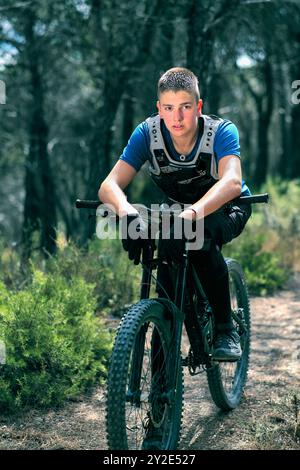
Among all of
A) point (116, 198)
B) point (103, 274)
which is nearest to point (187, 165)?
point (116, 198)

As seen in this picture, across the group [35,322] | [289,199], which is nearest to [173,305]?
[35,322]

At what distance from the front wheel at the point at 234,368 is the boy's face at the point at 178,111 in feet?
4.42

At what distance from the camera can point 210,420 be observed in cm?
465

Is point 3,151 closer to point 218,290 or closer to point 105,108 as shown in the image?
point 105,108

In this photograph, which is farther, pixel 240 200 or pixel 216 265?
pixel 216 265

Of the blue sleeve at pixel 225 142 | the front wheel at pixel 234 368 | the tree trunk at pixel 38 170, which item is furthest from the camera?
the tree trunk at pixel 38 170

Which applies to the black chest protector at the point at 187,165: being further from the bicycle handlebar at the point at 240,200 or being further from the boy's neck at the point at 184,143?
the bicycle handlebar at the point at 240,200

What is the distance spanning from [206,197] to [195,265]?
1.75ft

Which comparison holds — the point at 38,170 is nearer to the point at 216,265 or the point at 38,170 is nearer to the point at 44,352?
the point at 44,352

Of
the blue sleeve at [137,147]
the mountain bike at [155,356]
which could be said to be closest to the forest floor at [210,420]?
the mountain bike at [155,356]

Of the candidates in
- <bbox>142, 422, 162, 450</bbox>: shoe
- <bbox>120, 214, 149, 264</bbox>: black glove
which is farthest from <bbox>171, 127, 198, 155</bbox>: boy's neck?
<bbox>142, 422, 162, 450</bbox>: shoe

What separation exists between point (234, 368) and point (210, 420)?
63 cm

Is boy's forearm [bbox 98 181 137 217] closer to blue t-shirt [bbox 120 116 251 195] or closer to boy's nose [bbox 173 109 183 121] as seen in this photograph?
blue t-shirt [bbox 120 116 251 195]

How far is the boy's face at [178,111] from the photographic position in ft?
12.4
